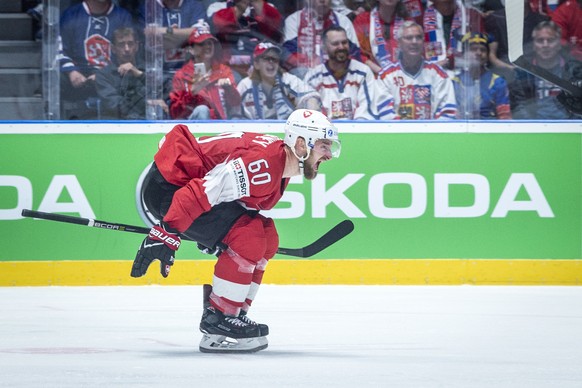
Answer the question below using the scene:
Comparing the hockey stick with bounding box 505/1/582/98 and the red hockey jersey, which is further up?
the hockey stick with bounding box 505/1/582/98

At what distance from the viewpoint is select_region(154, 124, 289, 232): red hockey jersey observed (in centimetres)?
444

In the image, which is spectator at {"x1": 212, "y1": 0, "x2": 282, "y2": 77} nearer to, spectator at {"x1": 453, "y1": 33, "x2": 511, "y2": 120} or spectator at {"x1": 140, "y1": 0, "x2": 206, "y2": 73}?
spectator at {"x1": 140, "y1": 0, "x2": 206, "y2": 73}

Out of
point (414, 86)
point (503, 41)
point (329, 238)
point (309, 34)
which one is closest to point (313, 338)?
point (329, 238)

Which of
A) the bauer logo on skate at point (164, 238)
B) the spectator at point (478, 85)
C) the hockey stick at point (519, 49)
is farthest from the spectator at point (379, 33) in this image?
the bauer logo on skate at point (164, 238)

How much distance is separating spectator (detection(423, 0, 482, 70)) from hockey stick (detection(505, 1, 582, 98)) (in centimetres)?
23

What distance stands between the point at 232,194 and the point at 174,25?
345cm

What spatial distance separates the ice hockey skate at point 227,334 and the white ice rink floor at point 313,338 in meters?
0.08

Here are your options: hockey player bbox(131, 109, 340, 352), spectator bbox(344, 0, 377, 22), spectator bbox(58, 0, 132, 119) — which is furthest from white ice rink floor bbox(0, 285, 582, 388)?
spectator bbox(344, 0, 377, 22)

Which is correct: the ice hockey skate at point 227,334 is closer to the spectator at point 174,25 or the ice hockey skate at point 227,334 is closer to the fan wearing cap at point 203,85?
the fan wearing cap at point 203,85

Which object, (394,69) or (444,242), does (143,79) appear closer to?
(394,69)

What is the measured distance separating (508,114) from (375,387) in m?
4.34

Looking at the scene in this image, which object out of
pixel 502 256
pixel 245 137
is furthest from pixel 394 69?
pixel 245 137

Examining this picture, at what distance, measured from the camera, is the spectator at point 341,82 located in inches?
304

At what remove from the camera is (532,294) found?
693 centimetres
